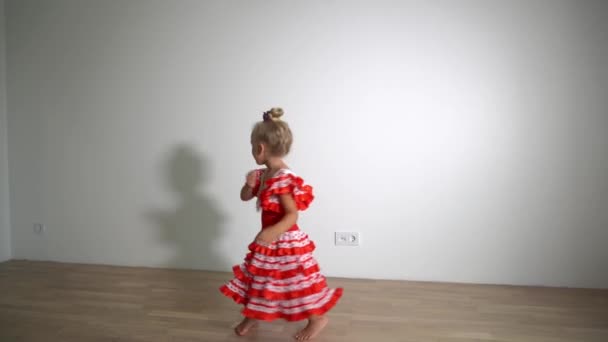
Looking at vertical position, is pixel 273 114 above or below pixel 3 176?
above

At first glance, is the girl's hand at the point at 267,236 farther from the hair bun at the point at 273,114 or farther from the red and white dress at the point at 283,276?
the hair bun at the point at 273,114

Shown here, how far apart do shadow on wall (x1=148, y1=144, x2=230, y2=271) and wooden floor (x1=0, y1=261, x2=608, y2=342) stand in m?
0.21

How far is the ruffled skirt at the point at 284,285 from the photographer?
7.43ft

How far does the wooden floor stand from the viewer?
233cm

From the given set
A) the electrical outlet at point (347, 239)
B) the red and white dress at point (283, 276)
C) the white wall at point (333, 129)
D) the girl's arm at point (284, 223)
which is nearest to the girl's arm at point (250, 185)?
the red and white dress at point (283, 276)

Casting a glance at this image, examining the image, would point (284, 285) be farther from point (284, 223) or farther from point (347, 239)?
point (347, 239)

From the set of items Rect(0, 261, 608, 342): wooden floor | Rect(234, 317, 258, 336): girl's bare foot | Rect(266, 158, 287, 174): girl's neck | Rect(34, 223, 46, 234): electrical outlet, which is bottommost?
Rect(0, 261, 608, 342): wooden floor

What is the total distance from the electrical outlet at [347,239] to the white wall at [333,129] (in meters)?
0.05

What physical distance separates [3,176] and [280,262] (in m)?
2.81

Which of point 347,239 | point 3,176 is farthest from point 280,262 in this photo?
point 3,176

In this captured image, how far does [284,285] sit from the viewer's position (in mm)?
2285

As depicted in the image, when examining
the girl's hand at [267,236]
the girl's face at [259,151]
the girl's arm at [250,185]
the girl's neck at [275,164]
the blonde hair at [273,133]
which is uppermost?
the blonde hair at [273,133]

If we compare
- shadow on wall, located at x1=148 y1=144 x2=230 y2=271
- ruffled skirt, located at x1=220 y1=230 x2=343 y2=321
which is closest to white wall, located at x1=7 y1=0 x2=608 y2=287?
shadow on wall, located at x1=148 y1=144 x2=230 y2=271

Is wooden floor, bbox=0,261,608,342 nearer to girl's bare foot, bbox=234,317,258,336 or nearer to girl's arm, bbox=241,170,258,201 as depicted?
girl's bare foot, bbox=234,317,258,336
